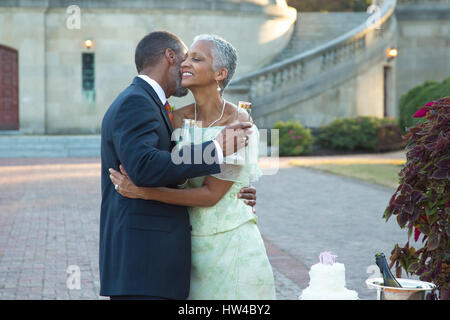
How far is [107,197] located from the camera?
3.10 metres

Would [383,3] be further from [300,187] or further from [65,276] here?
[65,276]

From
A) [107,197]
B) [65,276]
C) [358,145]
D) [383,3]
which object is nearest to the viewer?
[107,197]

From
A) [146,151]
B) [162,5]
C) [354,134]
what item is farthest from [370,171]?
[146,151]

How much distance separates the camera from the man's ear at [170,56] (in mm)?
3135

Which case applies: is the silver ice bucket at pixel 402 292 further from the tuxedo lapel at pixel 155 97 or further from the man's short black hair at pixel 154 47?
the man's short black hair at pixel 154 47

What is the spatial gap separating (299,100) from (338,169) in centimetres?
726

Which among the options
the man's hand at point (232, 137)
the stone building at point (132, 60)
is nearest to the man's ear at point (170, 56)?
the man's hand at point (232, 137)

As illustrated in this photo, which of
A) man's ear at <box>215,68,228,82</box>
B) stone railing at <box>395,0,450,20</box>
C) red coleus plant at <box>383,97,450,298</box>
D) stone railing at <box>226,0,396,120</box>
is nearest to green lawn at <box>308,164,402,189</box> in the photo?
stone railing at <box>226,0,396,120</box>

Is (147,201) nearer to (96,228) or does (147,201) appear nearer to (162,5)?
(96,228)

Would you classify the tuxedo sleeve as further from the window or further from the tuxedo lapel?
the window

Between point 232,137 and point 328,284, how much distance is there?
767mm

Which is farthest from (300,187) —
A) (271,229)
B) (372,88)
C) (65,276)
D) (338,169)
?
(372,88)
